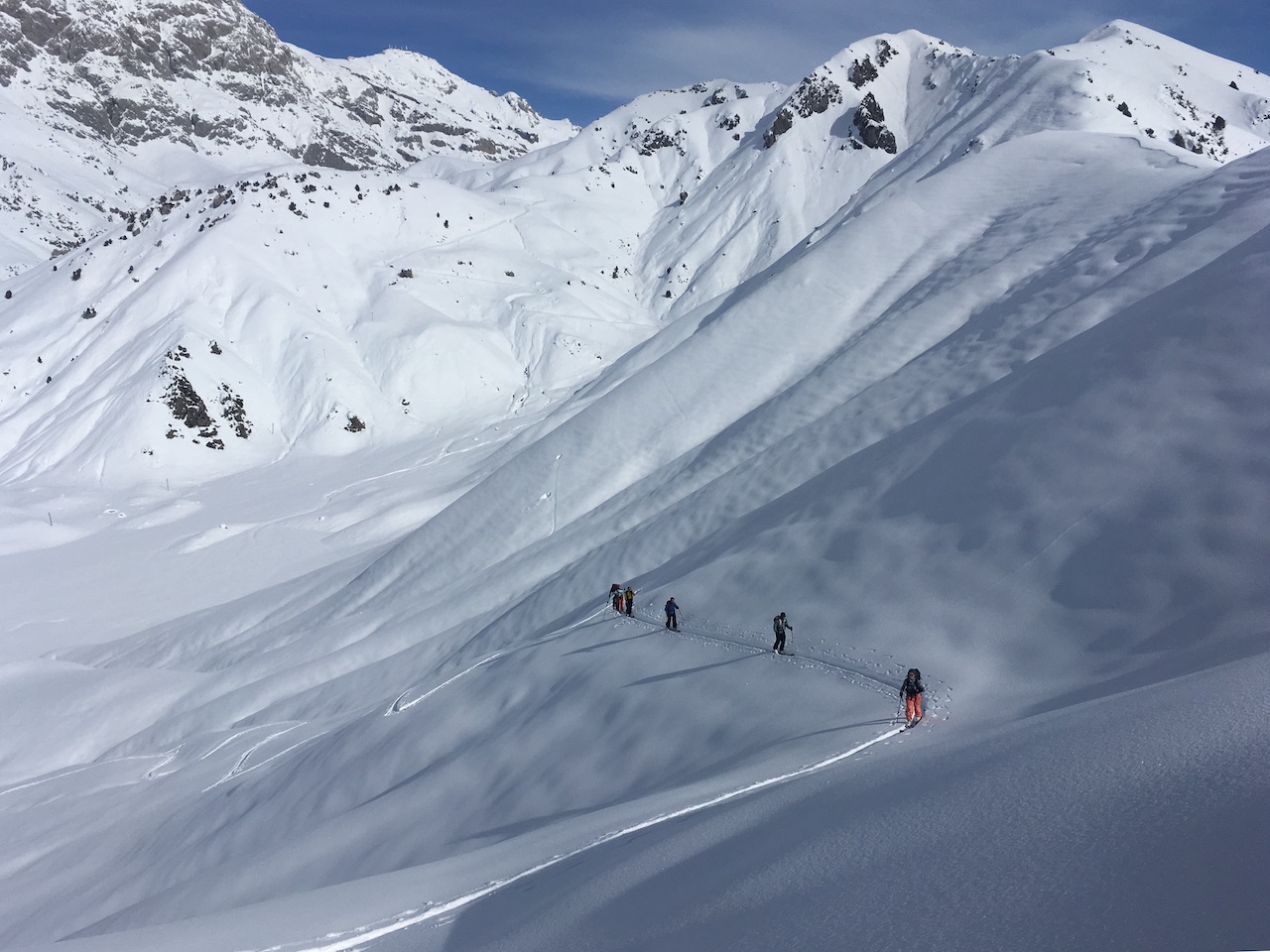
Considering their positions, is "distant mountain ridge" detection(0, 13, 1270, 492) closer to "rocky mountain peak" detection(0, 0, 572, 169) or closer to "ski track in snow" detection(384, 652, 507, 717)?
"ski track in snow" detection(384, 652, 507, 717)

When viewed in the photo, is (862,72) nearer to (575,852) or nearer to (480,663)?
(480,663)

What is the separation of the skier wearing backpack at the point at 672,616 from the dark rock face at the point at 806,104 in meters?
96.4

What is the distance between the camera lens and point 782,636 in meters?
14.8

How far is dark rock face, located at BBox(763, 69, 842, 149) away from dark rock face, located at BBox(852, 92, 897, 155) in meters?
5.53

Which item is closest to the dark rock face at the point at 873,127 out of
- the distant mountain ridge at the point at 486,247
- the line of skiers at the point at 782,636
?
the distant mountain ridge at the point at 486,247

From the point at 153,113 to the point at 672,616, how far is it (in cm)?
18484

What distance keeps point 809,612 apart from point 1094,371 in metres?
7.42

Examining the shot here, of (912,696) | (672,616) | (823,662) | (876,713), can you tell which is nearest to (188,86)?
(672,616)

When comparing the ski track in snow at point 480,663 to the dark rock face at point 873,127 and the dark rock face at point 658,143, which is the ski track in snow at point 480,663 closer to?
the dark rock face at point 873,127

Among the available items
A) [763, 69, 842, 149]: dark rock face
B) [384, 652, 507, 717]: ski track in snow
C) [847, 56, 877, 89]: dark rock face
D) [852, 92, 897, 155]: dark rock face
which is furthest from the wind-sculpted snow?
[847, 56, 877, 89]: dark rock face

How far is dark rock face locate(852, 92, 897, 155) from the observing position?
96375 millimetres

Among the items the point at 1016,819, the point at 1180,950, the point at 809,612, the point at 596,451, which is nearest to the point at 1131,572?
the point at 809,612

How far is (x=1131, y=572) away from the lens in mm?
12180

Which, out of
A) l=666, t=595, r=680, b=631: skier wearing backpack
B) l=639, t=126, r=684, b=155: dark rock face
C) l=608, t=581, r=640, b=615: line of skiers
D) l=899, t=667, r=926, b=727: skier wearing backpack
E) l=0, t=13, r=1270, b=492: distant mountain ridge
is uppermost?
l=639, t=126, r=684, b=155: dark rock face
